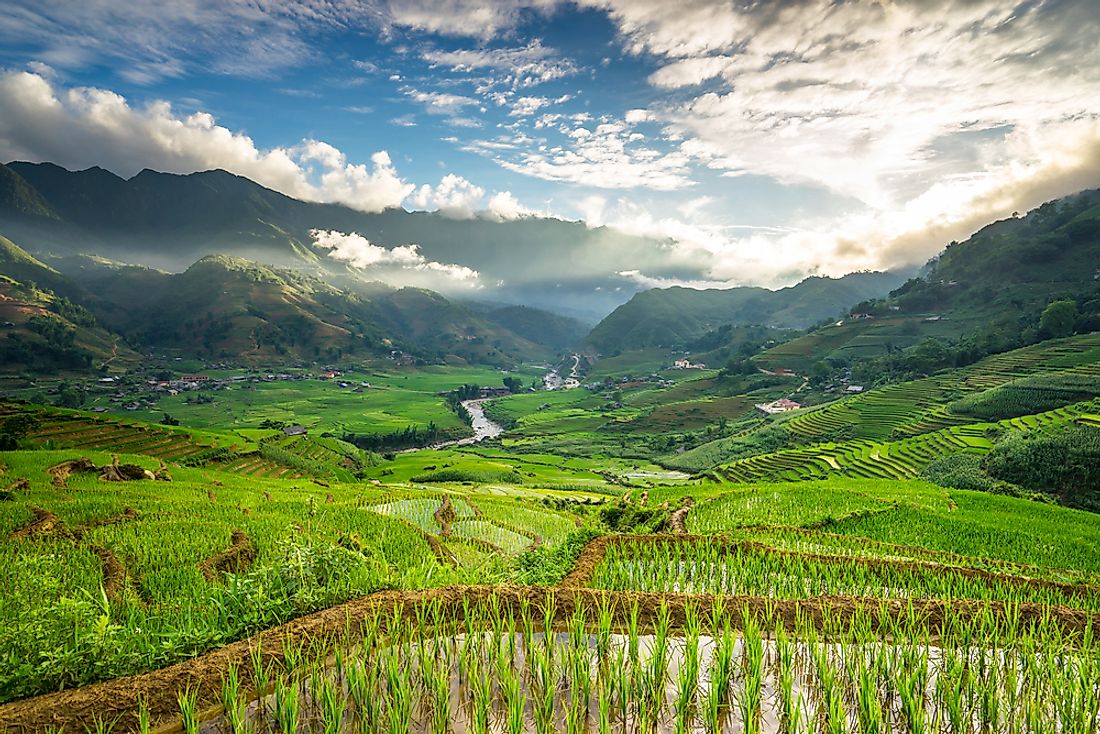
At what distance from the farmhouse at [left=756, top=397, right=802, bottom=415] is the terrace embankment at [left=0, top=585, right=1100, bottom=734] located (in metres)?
95.9

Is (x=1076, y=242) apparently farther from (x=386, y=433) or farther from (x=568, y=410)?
(x=386, y=433)

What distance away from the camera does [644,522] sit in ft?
46.5

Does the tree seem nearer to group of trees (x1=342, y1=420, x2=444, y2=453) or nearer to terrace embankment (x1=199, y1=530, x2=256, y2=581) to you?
group of trees (x1=342, y1=420, x2=444, y2=453)

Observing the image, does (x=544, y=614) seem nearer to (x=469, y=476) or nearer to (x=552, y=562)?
(x=552, y=562)

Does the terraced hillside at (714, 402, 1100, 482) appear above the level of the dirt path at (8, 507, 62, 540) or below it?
below

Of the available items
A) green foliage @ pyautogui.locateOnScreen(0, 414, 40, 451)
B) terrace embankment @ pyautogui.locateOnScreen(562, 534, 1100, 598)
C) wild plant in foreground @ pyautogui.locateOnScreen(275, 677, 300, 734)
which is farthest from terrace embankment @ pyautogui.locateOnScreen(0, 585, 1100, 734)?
green foliage @ pyautogui.locateOnScreen(0, 414, 40, 451)

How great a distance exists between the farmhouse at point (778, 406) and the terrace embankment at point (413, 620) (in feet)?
315

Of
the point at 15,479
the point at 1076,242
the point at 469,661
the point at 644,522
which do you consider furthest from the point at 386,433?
the point at 1076,242

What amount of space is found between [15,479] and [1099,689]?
83.2ft

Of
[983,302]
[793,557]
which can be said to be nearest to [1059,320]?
[983,302]

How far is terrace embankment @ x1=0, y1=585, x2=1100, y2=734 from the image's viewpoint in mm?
4113

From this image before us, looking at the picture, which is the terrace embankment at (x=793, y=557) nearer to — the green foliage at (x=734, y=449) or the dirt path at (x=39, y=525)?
the dirt path at (x=39, y=525)

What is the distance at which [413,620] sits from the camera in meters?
5.77

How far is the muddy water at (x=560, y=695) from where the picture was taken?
14.4ft
